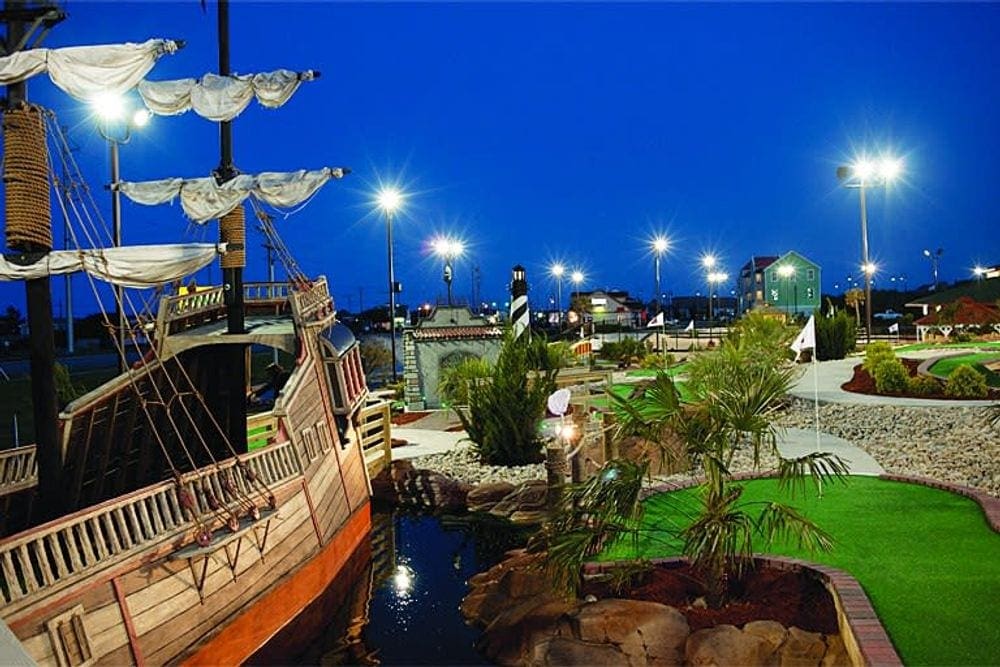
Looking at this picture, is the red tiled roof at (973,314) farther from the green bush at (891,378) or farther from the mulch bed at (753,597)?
the mulch bed at (753,597)

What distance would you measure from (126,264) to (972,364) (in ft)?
76.7

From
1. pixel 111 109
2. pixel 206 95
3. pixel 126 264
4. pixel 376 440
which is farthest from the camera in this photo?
pixel 376 440

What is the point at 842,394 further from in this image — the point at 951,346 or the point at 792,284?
the point at 792,284

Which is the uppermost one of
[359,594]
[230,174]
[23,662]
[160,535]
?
[230,174]

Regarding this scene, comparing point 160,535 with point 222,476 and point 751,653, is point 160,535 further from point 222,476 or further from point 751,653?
point 751,653

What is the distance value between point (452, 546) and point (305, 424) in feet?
13.8

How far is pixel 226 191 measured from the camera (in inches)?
542

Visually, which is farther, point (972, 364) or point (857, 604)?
→ point (972, 364)

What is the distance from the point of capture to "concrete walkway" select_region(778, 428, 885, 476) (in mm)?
14398

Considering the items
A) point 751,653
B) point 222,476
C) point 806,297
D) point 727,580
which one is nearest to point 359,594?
point 222,476

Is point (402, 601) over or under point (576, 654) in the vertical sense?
under

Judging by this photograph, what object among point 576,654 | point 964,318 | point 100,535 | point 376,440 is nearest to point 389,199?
point 376,440

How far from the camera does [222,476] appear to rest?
952cm

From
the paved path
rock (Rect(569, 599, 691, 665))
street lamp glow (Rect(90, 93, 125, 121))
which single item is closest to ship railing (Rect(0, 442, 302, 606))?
rock (Rect(569, 599, 691, 665))
